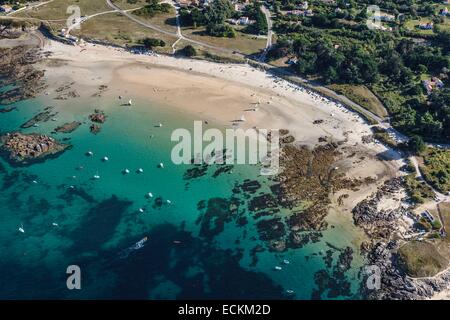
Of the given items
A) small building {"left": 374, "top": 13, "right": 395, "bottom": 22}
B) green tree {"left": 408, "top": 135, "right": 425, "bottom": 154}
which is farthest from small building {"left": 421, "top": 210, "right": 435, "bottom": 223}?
small building {"left": 374, "top": 13, "right": 395, "bottom": 22}

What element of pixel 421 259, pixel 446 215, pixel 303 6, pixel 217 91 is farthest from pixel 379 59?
pixel 421 259

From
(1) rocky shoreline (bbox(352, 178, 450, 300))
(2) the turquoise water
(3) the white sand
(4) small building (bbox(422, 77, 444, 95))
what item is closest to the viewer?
(2) the turquoise water

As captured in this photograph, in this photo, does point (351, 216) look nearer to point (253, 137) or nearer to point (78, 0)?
point (253, 137)

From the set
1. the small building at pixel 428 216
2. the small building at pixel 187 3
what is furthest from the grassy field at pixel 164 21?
the small building at pixel 428 216

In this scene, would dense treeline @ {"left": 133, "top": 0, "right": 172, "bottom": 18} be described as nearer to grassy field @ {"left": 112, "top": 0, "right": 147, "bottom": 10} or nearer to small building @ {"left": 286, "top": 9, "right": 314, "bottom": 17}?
grassy field @ {"left": 112, "top": 0, "right": 147, "bottom": 10}

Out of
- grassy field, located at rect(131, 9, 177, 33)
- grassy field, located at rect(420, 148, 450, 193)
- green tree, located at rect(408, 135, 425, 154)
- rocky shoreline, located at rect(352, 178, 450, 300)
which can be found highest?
grassy field, located at rect(131, 9, 177, 33)

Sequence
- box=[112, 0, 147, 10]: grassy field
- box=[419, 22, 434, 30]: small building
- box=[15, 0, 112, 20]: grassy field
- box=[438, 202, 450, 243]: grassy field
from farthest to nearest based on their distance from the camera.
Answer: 1. box=[112, 0, 147, 10]: grassy field
2. box=[419, 22, 434, 30]: small building
3. box=[15, 0, 112, 20]: grassy field
4. box=[438, 202, 450, 243]: grassy field

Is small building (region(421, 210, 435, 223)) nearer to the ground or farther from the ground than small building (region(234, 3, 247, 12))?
nearer to the ground
